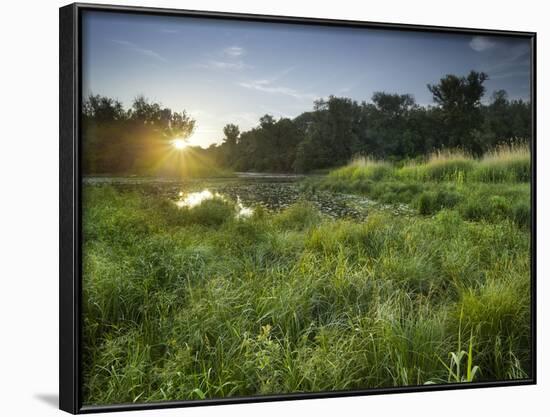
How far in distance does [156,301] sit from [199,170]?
992 millimetres

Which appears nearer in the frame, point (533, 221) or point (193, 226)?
point (193, 226)

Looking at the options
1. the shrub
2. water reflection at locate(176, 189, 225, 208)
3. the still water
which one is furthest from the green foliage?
water reflection at locate(176, 189, 225, 208)

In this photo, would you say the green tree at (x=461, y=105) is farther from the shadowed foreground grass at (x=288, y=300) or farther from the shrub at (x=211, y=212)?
the shrub at (x=211, y=212)

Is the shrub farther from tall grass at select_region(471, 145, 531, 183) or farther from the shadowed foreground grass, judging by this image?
tall grass at select_region(471, 145, 531, 183)

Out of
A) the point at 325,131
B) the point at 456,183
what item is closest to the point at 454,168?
the point at 456,183

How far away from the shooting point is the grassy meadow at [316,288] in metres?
5.89

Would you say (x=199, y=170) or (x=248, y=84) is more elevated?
(x=248, y=84)

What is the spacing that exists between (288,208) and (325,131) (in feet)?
2.16

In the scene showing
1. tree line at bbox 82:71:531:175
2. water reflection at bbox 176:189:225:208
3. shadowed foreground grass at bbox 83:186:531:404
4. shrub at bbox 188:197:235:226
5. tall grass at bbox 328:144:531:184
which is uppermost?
tree line at bbox 82:71:531:175

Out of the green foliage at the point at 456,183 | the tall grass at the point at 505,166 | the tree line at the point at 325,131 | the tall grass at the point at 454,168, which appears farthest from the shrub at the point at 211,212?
the tall grass at the point at 505,166

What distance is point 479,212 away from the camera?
22.5ft

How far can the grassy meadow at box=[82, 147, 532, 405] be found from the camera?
5.89m

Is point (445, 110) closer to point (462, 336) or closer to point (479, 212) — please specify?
point (479, 212)

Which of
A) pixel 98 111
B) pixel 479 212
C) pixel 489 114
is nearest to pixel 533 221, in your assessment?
pixel 479 212
